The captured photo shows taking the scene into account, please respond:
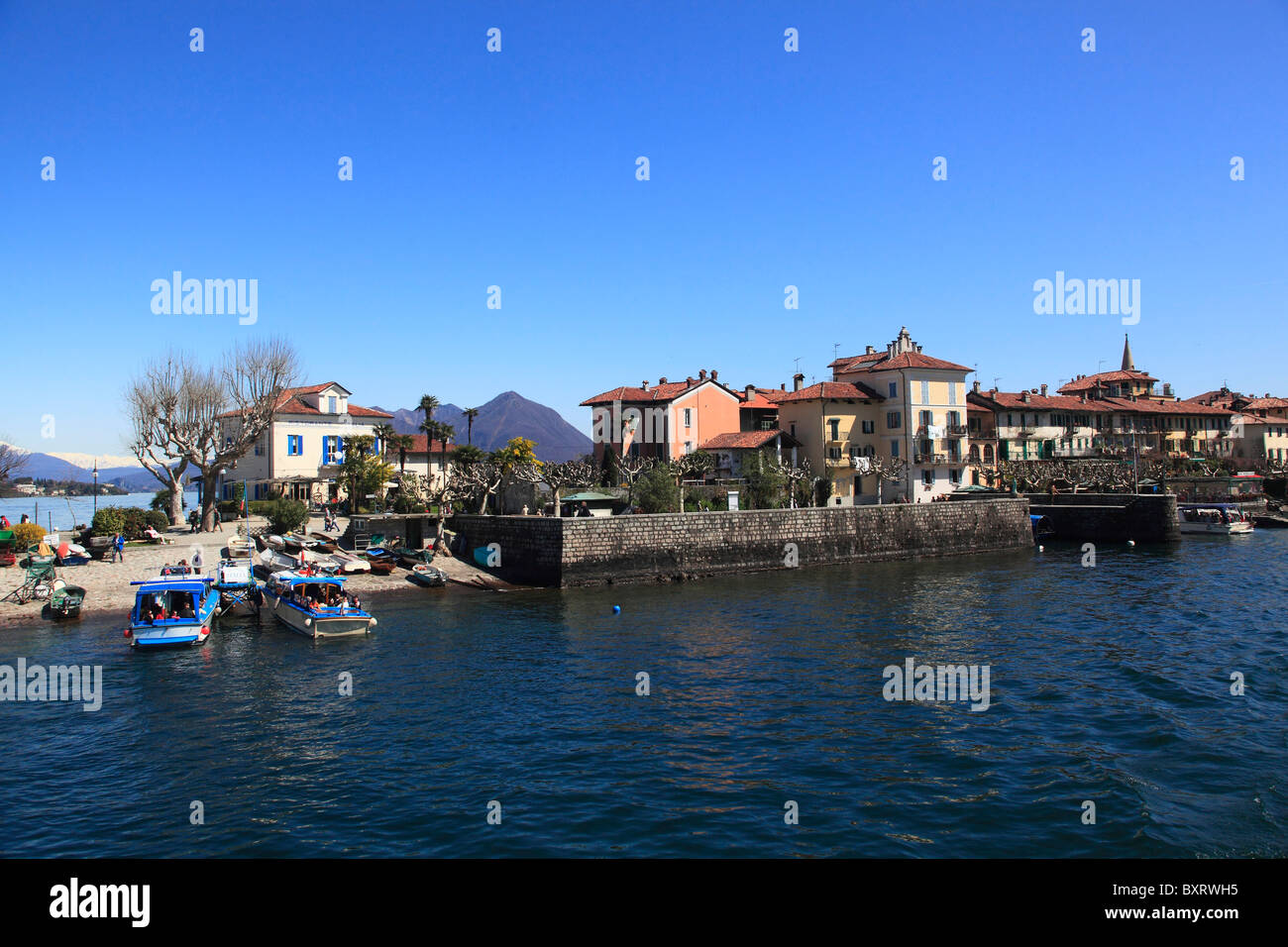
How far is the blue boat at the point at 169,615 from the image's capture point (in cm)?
2969

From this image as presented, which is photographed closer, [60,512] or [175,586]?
[175,586]

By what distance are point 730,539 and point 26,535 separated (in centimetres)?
3953

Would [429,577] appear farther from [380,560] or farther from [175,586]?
[175,586]

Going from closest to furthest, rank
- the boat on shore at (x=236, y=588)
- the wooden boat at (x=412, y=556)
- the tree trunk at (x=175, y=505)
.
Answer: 1. the boat on shore at (x=236, y=588)
2. the wooden boat at (x=412, y=556)
3. the tree trunk at (x=175, y=505)

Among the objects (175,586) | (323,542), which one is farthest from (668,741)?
(323,542)

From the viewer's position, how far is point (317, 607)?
108 feet

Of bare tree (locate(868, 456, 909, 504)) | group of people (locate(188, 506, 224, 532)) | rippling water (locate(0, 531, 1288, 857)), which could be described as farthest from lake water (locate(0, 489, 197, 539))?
bare tree (locate(868, 456, 909, 504))

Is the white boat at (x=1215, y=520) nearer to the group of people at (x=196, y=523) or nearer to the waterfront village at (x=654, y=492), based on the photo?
the waterfront village at (x=654, y=492)

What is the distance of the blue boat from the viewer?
1169 inches

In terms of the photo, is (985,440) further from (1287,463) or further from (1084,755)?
(1084,755)

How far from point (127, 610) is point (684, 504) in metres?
33.4

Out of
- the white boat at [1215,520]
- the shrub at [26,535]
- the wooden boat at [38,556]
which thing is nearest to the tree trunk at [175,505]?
the shrub at [26,535]

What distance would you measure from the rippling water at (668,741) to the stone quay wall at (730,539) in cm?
1036
